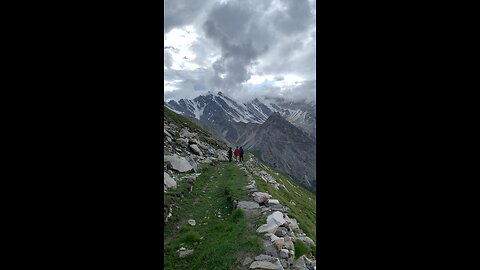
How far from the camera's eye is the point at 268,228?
23.4 feet

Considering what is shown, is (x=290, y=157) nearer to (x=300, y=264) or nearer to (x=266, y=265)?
(x=300, y=264)

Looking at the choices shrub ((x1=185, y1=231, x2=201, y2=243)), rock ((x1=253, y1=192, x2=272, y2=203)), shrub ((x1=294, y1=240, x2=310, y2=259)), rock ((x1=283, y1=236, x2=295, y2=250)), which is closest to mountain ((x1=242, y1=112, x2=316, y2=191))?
rock ((x1=253, y1=192, x2=272, y2=203))

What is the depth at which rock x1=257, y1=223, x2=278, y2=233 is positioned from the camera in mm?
7039

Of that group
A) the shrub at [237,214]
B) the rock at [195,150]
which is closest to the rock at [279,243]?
the shrub at [237,214]

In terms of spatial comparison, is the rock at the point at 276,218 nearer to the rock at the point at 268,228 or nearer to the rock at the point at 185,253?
the rock at the point at 268,228

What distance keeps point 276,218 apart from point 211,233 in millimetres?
1640

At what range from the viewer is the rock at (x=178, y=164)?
14352 mm

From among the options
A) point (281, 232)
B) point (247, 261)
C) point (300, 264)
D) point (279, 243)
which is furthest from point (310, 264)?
point (247, 261)
